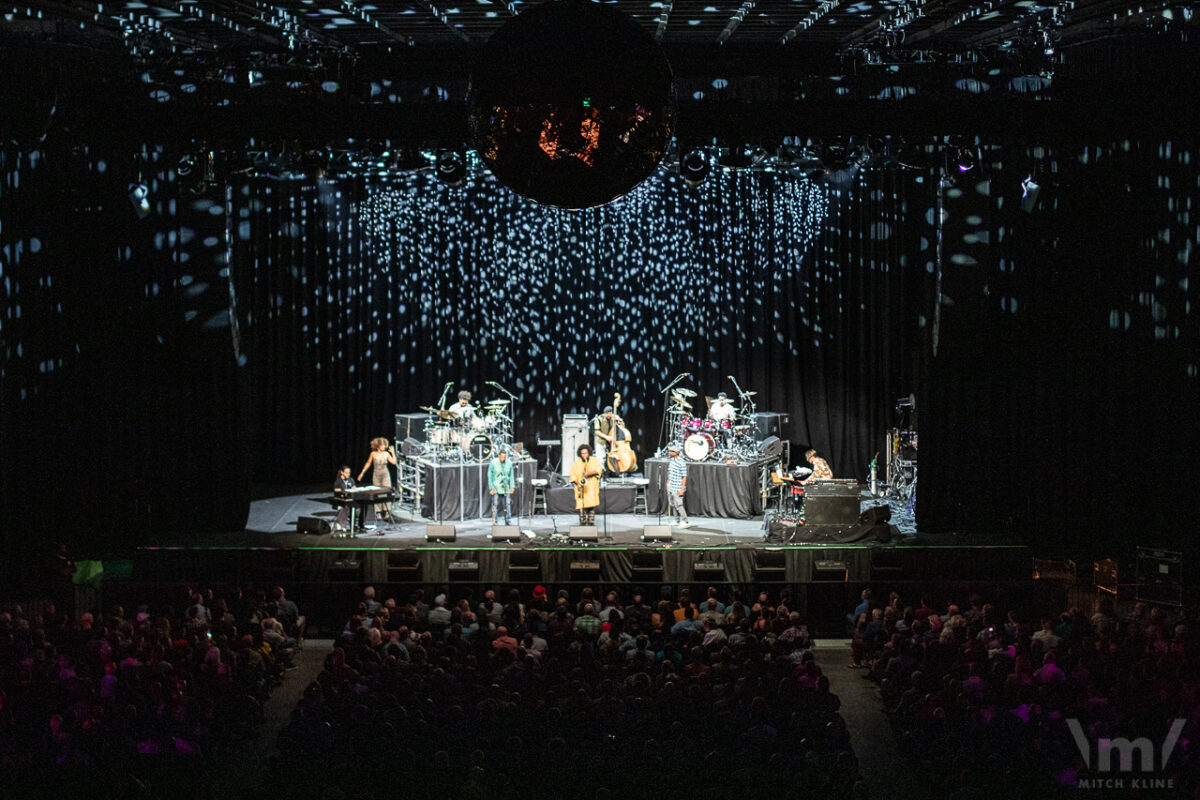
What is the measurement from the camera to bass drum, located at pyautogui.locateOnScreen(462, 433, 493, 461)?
1485 cm

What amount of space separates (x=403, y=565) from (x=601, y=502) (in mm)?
3019

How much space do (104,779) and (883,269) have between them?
13084 mm

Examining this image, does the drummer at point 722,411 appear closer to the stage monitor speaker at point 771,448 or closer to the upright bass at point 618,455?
the stage monitor speaker at point 771,448

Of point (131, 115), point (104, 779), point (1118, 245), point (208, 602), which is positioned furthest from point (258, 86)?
point (1118, 245)

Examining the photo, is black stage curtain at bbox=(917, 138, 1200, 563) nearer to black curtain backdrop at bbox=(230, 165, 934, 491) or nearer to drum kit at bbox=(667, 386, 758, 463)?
drum kit at bbox=(667, 386, 758, 463)

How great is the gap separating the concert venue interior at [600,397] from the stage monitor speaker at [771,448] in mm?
75

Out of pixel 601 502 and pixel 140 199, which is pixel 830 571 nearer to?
pixel 601 502

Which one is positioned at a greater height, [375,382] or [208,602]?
[375,382]

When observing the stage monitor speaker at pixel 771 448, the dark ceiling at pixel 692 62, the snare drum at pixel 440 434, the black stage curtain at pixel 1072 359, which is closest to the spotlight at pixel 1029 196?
the black stage curtain at pixel 1072 359

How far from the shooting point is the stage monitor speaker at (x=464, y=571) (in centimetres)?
1268

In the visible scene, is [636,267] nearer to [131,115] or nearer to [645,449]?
[645,449]

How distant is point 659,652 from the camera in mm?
8578

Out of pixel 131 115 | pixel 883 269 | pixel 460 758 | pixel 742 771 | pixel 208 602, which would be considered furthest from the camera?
pixel 883 269

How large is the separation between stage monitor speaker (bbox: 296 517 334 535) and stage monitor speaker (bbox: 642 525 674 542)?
3580 mm
